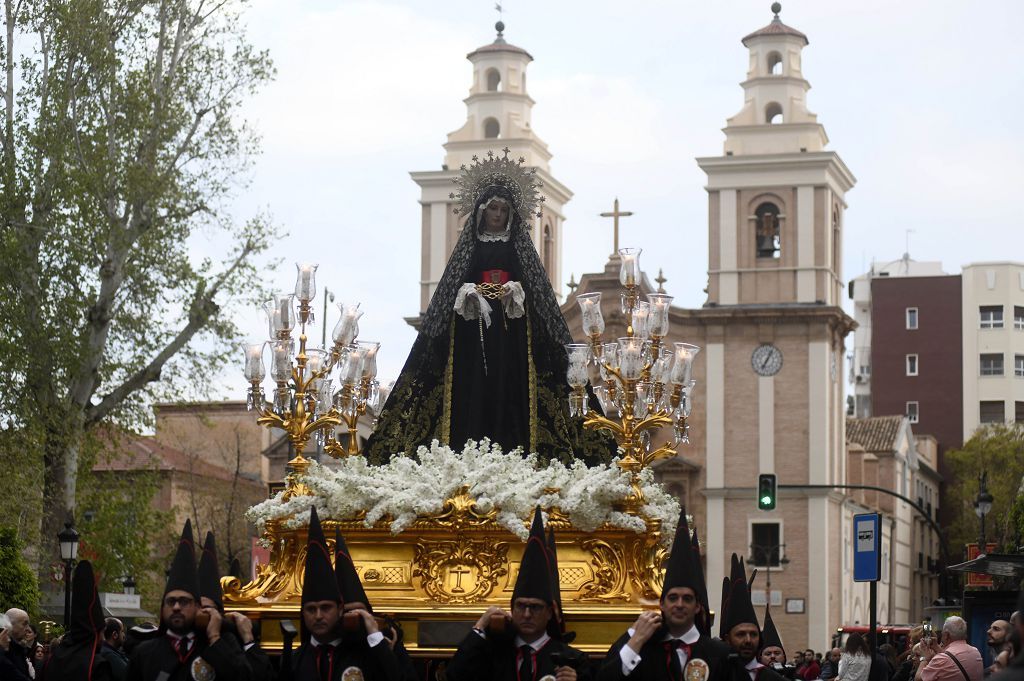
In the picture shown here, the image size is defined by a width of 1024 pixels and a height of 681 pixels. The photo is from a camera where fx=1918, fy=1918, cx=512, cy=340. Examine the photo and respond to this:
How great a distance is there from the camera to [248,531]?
50844mm

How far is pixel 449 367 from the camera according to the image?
14.5m

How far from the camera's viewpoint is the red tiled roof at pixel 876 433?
64812mm

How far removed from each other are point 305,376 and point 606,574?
3.03 metres

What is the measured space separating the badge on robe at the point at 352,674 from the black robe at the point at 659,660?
43.5 inches

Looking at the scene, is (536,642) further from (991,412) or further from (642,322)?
(991,412)

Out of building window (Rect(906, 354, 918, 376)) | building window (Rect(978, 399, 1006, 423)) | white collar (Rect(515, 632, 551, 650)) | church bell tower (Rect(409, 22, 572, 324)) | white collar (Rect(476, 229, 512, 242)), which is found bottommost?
white collar (Rect(515, 632, 551, 650))

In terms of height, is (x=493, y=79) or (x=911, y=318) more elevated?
(x=493, y=79)

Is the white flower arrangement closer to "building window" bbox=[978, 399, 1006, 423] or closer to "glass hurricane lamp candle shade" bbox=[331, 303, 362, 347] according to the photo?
"glass hurricane lamp candle shade" bbox=[331, 303, 362, 347]

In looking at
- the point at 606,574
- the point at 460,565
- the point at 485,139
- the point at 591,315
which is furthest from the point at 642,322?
the point at 485,139

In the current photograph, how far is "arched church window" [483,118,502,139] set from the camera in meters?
58.2

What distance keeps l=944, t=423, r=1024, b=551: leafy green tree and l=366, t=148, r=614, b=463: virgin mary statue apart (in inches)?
1740

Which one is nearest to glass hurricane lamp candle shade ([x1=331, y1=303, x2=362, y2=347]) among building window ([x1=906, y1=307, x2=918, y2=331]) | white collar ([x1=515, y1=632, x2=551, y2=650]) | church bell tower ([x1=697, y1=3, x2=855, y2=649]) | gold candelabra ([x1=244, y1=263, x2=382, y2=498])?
gold candelabra ([x1=244, y1=263, x2=382, y2=498])

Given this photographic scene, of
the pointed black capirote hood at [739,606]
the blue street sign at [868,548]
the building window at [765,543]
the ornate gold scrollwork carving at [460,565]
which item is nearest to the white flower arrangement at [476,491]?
the ornate gold scrollwork carving at [460,565]

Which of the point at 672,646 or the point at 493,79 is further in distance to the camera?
the point at 493,79
